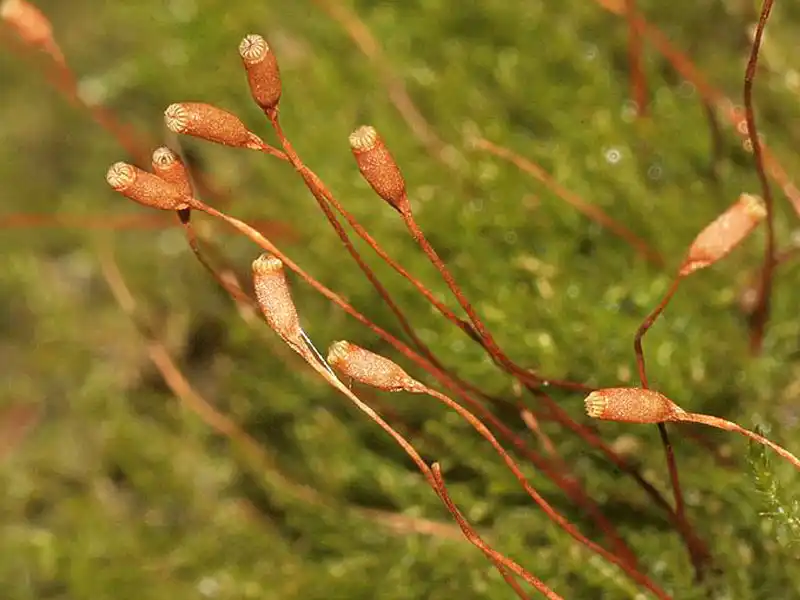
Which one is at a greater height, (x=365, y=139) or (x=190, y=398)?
(x=365, y=139)

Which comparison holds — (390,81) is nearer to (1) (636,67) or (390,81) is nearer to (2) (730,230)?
(1) (636,67)

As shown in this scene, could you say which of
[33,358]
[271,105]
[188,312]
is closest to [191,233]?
[271,105]

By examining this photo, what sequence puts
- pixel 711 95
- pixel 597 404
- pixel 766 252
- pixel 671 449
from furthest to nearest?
pixel 711 95 → pixel 766 252 → pixel 671 449 → pixel 597 404

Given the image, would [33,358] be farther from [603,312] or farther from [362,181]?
[603,312]

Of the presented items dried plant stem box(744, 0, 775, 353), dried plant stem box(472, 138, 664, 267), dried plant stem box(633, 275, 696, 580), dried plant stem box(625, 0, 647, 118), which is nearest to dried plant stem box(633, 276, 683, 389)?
dried plant stem box(633, 275, 696, 580)

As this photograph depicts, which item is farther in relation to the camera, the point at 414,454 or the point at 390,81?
the point at 390,81

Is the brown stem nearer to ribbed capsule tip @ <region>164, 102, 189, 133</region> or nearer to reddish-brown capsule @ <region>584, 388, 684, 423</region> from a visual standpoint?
reddish-brown capsule @ <region>584, 388, 684, 423</region>

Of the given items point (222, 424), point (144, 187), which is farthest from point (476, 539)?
point (222, 424)

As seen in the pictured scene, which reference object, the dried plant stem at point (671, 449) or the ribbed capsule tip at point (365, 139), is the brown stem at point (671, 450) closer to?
the dried plant stem at point (671, 449)
